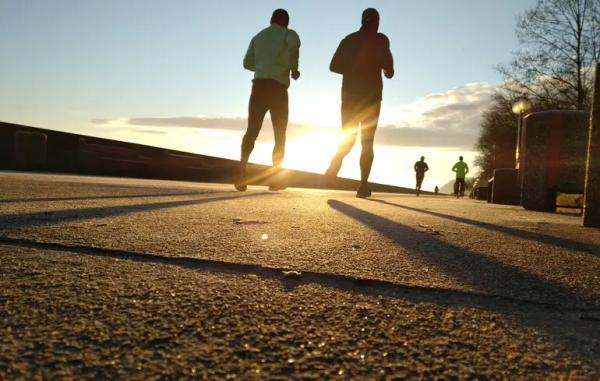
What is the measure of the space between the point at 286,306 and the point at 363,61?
207 inches

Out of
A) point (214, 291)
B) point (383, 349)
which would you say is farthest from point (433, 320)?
point (214, 291)

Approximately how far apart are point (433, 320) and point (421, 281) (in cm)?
34

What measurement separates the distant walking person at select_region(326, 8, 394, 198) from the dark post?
3029 millimetres

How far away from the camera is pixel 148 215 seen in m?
2.88

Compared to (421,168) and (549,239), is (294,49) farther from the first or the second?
(421,168)

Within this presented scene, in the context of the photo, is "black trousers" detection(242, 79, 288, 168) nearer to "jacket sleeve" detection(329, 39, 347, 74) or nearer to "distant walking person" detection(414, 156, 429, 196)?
"jacket sleeve" detection(329, 39, 347, 74)

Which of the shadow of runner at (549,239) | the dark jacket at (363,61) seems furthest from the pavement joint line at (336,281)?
the dark jacket at (363,61)

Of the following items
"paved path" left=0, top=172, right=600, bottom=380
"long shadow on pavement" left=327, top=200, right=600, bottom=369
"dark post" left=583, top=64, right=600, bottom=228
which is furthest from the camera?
"dark post" left=583, top=64, right=600, bottom=228

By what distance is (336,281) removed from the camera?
1.43 metres

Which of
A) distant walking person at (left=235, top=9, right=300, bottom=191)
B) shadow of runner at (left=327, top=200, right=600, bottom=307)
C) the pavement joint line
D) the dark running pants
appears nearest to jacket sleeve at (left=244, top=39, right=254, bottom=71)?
distant walking person at (left=235, top=9, right=300, bottom=191)

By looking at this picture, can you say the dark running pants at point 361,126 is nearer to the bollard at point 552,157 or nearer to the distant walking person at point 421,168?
the bollard at point 552,157

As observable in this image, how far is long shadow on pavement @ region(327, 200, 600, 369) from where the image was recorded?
42.7 inches

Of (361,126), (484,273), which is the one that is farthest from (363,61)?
(484,273)

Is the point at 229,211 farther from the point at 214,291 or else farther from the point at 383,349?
the point at 383,349
